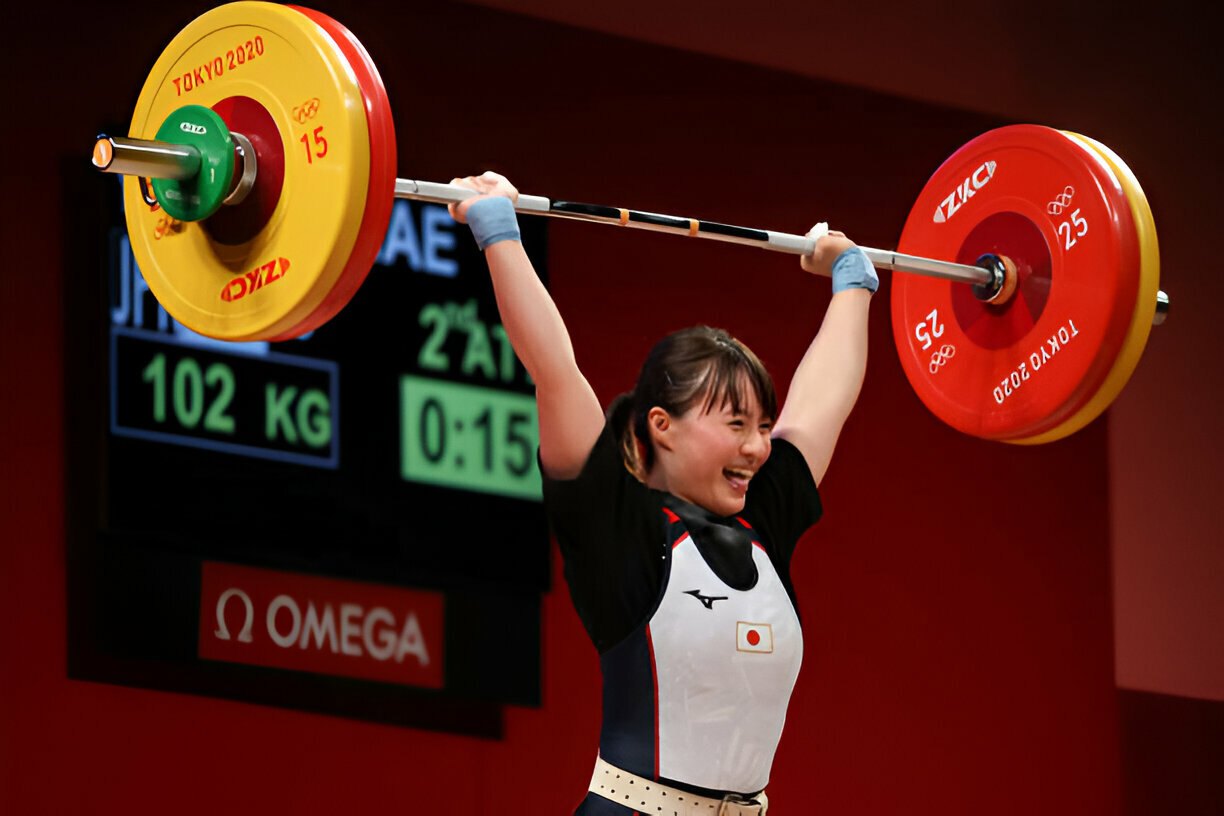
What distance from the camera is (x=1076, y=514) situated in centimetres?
581

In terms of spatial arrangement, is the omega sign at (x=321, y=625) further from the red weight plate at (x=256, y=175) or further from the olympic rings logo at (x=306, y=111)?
the olympic rings logo at (x=306, y=111)

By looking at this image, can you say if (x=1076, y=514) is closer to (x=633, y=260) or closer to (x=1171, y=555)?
(x=1171, y=555)

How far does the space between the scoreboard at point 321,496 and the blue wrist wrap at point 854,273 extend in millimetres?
1624

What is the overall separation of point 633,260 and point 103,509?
5.59 feet

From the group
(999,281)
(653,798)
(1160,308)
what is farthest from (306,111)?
(1160,308)

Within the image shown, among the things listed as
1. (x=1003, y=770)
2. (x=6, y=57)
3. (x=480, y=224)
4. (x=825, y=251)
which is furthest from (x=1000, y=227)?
(x=1003, y=770)

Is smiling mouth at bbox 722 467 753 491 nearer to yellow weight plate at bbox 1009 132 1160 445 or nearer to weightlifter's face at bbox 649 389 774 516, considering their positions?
weightlifter's face at bbox 649 389 774 516

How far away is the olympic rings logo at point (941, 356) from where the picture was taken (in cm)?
336

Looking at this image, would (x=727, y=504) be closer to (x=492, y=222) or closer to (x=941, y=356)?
(x=492, y=222)

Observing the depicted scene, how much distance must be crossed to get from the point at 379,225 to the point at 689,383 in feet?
1.60

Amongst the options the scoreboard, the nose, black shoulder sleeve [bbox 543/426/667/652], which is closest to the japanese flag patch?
black shoulder sleeve [bbox 543/426/667/652]

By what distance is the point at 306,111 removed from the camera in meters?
2.56

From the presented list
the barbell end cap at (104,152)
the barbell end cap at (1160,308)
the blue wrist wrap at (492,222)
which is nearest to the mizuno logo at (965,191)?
the barbell end cap at (1160,308)

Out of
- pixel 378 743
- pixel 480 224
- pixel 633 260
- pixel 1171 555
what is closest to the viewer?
pixel 480 224
